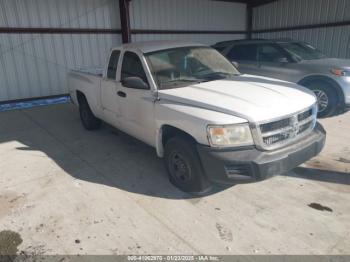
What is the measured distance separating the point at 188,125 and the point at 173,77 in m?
1.04

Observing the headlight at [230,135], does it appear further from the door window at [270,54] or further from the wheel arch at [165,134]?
the door window at [270,54]

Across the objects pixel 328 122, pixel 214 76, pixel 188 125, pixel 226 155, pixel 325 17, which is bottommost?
pixel 328 122

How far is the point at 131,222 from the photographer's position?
3285mm

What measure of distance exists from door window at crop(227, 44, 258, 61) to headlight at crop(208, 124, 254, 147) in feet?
17.9

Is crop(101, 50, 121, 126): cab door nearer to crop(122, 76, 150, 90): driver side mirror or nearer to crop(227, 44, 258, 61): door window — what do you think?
crop(122, 76, 150, 90): driver side mirror

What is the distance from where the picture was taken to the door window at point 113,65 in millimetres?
4965

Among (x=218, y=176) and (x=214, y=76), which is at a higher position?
(x=214, y=76)

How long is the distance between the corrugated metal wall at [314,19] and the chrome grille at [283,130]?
11.1 m

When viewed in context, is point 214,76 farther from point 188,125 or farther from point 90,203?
point 90,203

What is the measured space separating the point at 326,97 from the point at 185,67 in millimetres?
4274

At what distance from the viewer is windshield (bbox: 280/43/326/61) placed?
7508 millimetres

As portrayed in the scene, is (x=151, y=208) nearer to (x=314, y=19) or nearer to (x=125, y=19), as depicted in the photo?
(x=125, y=19)

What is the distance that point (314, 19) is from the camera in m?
13.5

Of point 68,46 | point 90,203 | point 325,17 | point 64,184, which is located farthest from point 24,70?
point 325,17
